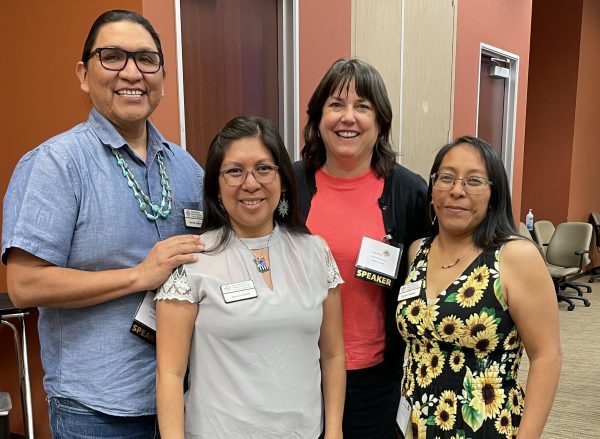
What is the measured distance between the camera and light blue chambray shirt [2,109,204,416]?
1.15 meters

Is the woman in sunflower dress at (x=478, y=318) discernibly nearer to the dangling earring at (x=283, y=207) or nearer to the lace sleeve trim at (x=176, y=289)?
the dangling earring at (x=283, y=207)

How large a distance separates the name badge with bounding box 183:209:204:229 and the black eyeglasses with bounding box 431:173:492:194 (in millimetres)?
666

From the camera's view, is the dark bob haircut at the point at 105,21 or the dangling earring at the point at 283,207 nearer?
the dark bob haircut at the point at 105,21

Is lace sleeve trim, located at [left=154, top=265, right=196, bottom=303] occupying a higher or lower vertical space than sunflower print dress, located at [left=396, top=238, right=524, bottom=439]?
higher

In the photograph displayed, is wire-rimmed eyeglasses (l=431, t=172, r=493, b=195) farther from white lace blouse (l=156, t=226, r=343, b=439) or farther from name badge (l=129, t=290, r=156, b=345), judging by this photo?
name badge (l=129, t=290, r=156, b=345)

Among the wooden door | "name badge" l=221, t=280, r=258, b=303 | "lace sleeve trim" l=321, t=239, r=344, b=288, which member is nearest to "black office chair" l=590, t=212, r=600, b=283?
the wooden door

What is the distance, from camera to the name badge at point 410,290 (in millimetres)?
1531

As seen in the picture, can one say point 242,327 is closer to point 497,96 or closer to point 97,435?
point 97,435

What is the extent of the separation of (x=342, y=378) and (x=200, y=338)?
44 cm

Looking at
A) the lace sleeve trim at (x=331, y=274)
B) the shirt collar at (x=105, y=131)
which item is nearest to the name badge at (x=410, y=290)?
the lace sleeve trim at (x=331, y=274)

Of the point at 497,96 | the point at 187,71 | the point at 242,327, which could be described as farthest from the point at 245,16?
the point at 497,96

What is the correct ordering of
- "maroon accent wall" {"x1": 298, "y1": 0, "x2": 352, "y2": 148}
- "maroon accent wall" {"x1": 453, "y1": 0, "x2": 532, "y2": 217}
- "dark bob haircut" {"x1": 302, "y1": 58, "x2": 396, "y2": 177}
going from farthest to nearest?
"maroon accent wall" {"x1": 453, "y1": 0, "x2": 532, "y2": 217} → "maroon accent wall" {"x1": 298, "y1": 0, "x2": 352, "y2": 148} → "dark bob haircut" {"x1": 302, "y1": 58, "x2": 396, "y2": 177}

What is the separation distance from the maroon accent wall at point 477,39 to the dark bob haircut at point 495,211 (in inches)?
140

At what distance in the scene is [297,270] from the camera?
134 centimetres
